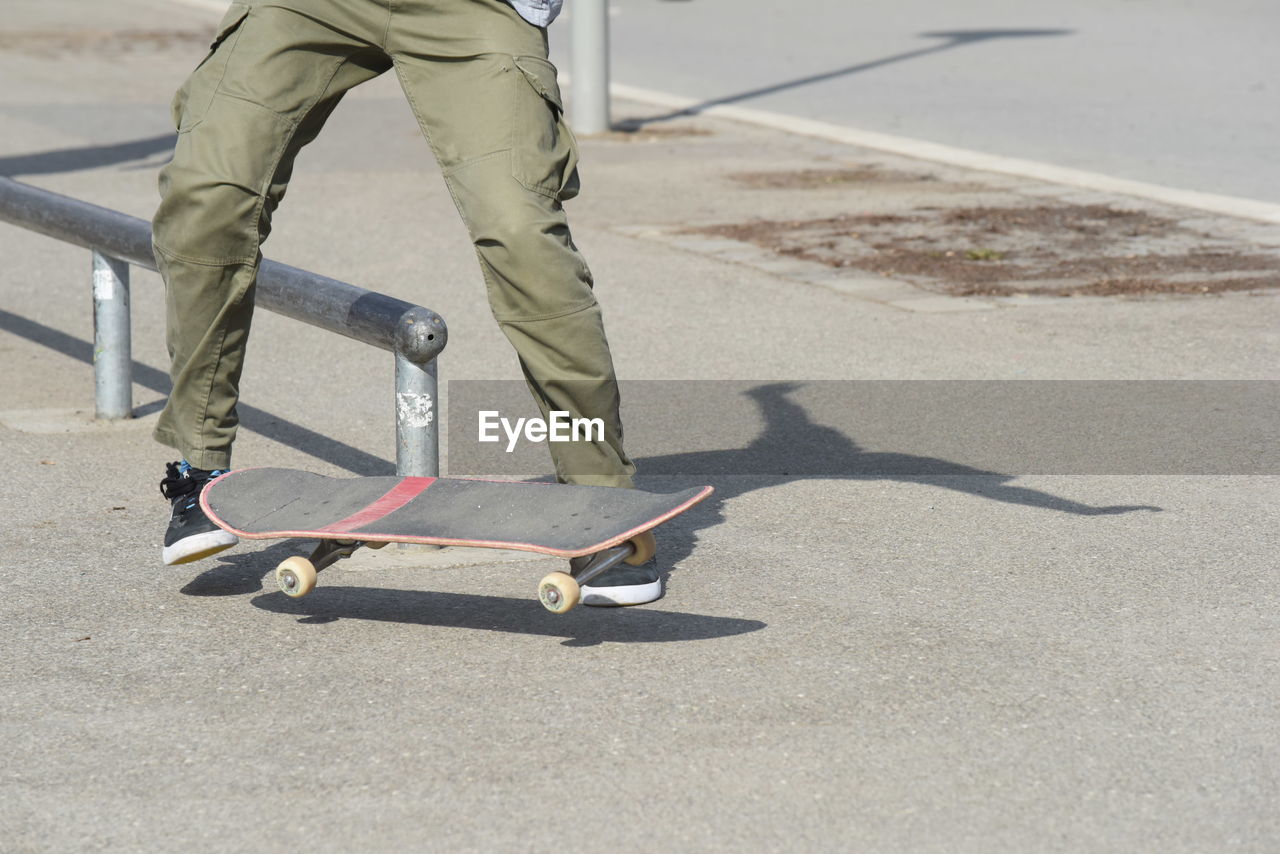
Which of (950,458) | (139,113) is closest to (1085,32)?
(139,113)

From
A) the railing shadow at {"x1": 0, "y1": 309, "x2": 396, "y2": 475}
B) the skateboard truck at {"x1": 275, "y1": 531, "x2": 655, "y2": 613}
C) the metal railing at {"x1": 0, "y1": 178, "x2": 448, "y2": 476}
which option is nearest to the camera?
the skateboard truck at {"x1": 275, "y1": 531, "x2": 655, "y2": 613}

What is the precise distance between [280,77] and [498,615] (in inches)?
47.6

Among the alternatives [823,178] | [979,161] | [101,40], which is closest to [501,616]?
[823,178]

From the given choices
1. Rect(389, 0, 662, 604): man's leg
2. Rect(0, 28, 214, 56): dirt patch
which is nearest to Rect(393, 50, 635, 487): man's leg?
Rect(389, 0, 662, 604): man's leg

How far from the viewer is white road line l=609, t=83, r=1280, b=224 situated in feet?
31.0

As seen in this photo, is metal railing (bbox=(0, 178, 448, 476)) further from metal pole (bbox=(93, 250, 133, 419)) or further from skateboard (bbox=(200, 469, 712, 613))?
skateboard (bbox=(200, 469, 712, 613))

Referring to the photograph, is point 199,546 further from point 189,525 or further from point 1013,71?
point 1013,71

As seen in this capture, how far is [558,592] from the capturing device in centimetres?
346

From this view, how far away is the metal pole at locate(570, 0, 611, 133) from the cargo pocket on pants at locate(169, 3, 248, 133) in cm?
881

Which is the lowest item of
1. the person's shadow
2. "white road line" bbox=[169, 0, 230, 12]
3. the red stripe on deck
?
the person's shadow

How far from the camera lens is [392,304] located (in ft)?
13.4

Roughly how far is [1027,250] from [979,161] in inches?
110

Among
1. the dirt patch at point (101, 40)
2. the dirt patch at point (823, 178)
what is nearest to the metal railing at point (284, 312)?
the dirt patch at point (823, 178)

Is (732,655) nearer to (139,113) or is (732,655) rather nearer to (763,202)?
(763,202)
